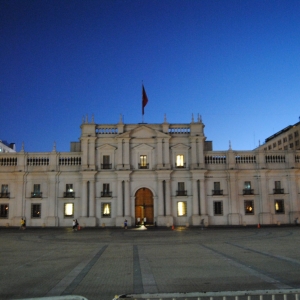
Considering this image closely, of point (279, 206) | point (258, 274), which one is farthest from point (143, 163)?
point (258, 274)

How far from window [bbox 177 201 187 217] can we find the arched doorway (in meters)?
4.23

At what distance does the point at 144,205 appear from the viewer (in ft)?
190

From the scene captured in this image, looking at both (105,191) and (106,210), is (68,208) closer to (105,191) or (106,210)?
(106,210)

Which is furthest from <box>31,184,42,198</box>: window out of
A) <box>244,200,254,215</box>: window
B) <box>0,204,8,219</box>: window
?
<box>244,200,254,215</box>: window

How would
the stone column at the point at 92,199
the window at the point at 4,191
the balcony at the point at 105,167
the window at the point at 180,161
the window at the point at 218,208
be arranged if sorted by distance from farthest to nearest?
the window at the point at 180,161
the balcony at the point at 105,167
the window at the point at 4,191
the window at the point at 218,208
the stone column at the point at 92,199

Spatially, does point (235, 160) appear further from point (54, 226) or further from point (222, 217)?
point (54, 226)

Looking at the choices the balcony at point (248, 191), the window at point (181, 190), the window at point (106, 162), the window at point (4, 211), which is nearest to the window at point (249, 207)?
the balcony at point (248, 191)

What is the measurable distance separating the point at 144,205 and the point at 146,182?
362cm

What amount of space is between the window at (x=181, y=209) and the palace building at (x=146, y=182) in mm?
153

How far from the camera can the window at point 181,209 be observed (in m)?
57.0

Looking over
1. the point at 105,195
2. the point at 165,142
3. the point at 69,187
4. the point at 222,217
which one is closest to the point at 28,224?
the point at 69,187

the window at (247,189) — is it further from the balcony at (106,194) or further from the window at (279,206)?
the balcony at (106,194)

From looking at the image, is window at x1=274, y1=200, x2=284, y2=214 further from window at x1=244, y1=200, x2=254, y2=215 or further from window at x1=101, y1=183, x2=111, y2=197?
window at x1=101, y1=183, x2=111, y2=197

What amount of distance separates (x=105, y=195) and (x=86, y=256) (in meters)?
34.6
